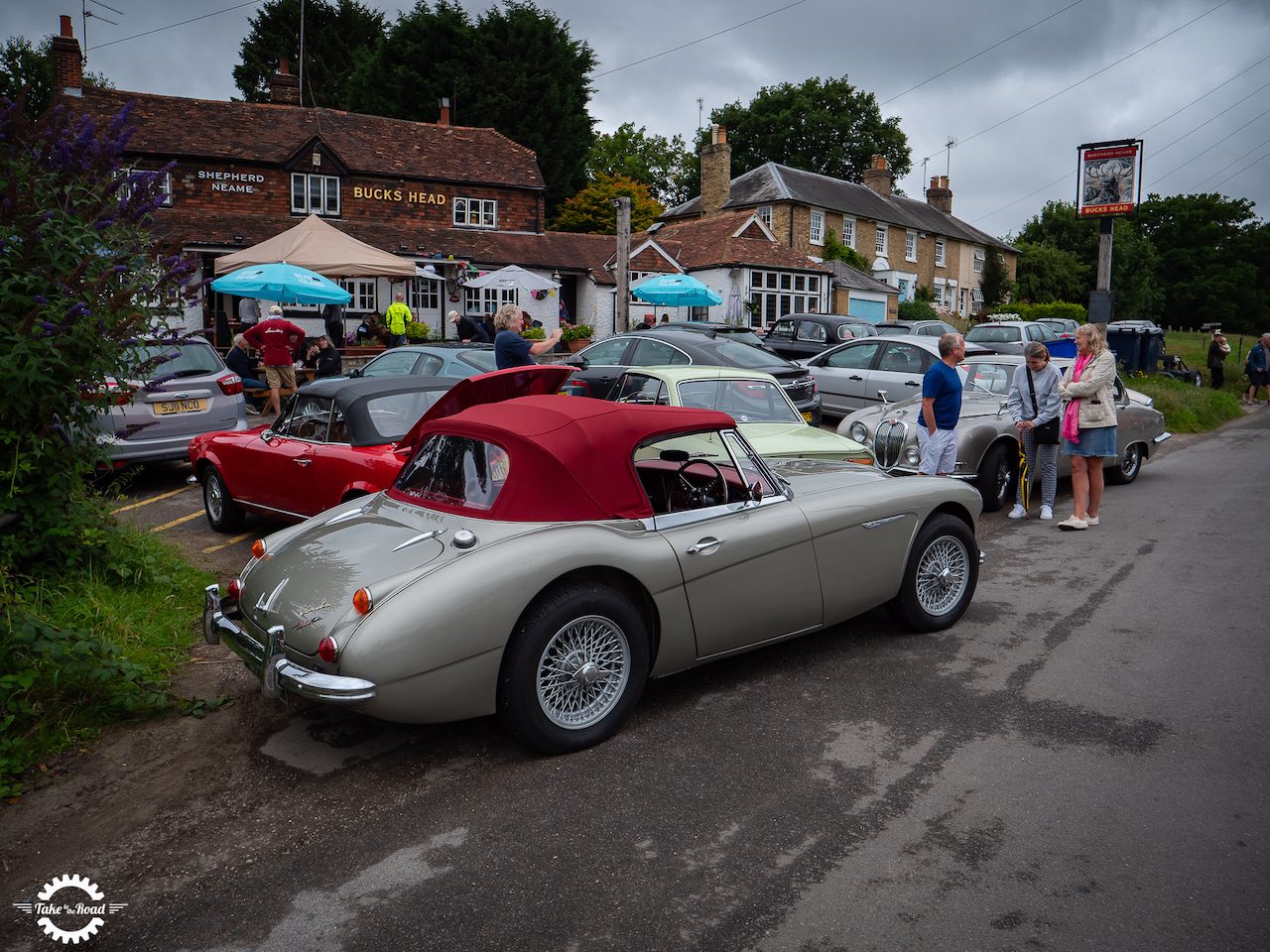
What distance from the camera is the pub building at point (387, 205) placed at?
28547 millimetres

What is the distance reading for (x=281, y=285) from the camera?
16.1 m

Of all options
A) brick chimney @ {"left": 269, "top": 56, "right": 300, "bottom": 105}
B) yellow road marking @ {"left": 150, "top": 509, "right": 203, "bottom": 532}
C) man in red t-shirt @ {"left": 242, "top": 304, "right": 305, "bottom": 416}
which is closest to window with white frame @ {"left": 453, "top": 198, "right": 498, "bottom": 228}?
brick chimney @ {"left": 269, "top": 56, "right": 300, "bottom": 105}

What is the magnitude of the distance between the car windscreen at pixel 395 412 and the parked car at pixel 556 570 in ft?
6.84

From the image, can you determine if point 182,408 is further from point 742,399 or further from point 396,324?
point 396,324

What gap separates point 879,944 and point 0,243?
5.11 metres

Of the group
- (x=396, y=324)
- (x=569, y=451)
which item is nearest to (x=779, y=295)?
(x=396, y=324)

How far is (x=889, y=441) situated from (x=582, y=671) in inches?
247

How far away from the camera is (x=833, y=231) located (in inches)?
1703

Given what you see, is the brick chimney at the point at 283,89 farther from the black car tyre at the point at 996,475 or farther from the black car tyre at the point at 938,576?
the black car tyre at the point at 938,576

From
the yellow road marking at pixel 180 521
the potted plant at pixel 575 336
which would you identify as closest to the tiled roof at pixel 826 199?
the potted plant at pixel 575 336

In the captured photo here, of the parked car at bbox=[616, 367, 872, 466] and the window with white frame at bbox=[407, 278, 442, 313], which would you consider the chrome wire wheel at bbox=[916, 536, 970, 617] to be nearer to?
the parked car at bbox=[616, 367, 872, 466]

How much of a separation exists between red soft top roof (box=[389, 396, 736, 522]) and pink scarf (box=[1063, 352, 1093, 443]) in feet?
17.9

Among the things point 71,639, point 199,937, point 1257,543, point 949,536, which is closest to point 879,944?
point 199,937

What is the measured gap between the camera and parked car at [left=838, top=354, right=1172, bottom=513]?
30.8ft
